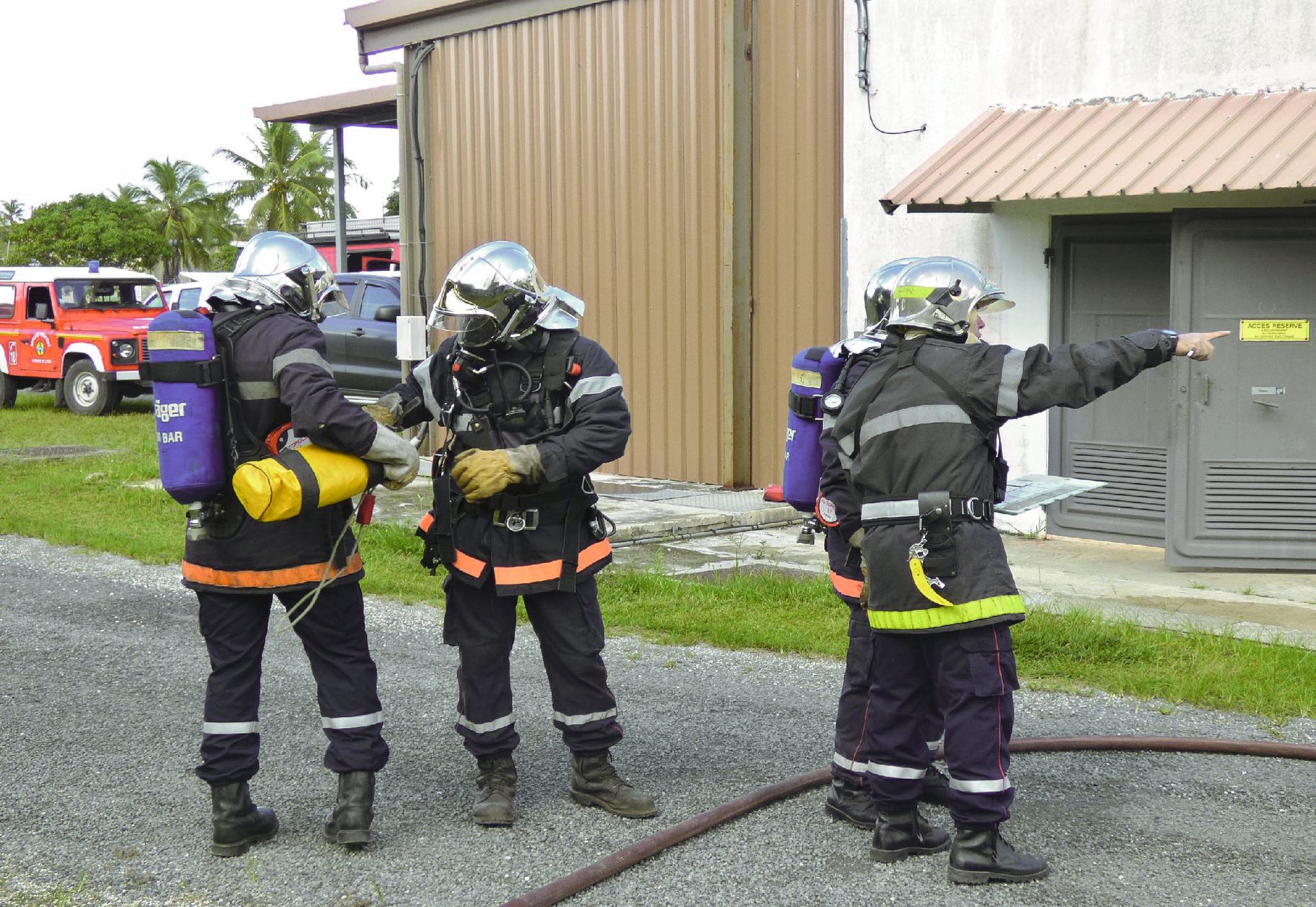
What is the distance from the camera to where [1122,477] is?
9.38 meters

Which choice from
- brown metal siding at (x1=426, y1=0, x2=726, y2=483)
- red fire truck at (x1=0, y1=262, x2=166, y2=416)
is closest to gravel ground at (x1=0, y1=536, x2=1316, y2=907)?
brown metal siding at (x1=426, y1=0, x2=726, y2=483)

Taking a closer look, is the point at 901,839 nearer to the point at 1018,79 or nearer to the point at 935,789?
→ the point at 935,789

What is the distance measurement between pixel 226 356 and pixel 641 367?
8489 mm

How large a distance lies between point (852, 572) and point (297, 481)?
5.88 feet

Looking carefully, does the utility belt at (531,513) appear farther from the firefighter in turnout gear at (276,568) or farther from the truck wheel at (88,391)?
the truck wheel at (88,391)

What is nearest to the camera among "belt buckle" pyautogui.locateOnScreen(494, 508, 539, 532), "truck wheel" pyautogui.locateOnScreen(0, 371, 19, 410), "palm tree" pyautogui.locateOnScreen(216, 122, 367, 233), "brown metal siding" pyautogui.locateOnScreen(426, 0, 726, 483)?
"belt buckle" pyautogui.locateOnScreen(494, 508, 539, 532)

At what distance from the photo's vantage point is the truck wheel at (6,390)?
2150 cm

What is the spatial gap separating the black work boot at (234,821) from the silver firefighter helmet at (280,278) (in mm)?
1521

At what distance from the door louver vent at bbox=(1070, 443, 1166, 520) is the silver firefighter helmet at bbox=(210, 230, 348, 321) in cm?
634

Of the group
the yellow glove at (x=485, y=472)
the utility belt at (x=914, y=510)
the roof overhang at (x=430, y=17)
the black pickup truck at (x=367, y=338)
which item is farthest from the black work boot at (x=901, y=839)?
the black pickup truck at (x=367, y=338)

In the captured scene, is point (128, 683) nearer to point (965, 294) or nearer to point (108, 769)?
point (108, 769)

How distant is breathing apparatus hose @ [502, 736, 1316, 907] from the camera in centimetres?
381

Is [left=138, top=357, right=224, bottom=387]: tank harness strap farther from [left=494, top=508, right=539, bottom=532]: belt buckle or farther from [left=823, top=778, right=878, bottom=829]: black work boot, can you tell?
[left=823, top=778, right=878, bottom=829]: black work boot

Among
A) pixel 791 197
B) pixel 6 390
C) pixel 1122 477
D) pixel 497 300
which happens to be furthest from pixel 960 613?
pixel 6 390
